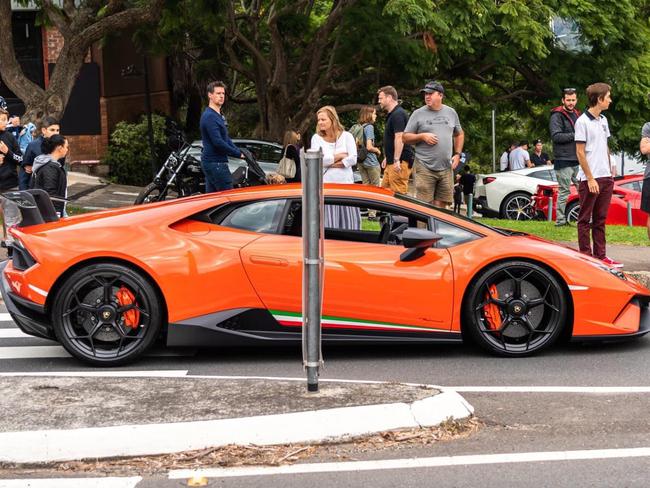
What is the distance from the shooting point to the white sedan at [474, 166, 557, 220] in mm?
21938

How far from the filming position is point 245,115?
33875 millimetres

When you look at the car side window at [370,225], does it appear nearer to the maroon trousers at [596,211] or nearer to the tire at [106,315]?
the tire at [106,315]

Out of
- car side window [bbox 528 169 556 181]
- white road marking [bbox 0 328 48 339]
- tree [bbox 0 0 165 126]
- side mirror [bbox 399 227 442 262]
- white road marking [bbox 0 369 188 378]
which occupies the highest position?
tree [bbox 0 0 165 126]

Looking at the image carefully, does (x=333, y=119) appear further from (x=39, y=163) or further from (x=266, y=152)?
(x=266, y=152)

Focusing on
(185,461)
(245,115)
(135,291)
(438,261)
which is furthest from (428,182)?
(245,115)

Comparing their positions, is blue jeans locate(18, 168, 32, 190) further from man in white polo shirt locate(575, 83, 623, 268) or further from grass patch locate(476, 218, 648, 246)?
man in white polo shirt locate(575, 83, 623, 268)

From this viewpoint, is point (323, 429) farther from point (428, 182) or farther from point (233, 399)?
point (428, 182)

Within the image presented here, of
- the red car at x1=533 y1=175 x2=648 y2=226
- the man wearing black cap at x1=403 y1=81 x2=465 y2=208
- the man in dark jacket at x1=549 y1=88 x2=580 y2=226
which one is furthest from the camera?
the red car at x1=533 y1=175 x2=648 y2=226

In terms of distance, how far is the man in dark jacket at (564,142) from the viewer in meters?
15.2

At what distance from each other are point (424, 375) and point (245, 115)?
27.2 meters

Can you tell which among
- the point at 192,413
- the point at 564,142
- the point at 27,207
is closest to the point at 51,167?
the point at 27,207

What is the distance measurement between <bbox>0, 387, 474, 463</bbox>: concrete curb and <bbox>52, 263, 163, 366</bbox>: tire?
Result: 2095 millimetres

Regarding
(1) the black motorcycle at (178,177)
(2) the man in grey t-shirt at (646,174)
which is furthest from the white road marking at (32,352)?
(1) the black motorcycle at (178,177)

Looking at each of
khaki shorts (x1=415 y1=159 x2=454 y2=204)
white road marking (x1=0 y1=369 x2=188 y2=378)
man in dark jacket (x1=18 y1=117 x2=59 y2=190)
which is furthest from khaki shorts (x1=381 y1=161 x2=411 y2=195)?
white road marking (x1=0 y1=369 x2=188 y2=378)
